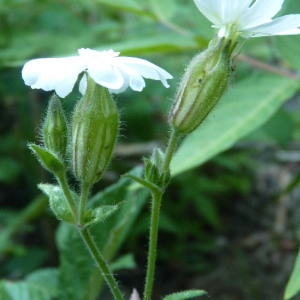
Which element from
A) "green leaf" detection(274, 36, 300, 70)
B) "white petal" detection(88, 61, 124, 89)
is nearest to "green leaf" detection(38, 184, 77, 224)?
"white petal" detection(88, 61, 124, 89)

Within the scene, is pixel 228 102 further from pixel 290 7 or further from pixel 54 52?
pixel 54 52

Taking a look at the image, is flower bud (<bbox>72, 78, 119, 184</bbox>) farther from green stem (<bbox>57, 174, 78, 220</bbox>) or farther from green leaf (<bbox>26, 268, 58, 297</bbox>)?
green leaf (<bbox>26, 268, 58, 297</bbox>)

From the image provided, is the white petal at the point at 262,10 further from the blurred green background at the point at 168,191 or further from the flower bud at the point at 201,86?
the blurred green background at the point at 168,191

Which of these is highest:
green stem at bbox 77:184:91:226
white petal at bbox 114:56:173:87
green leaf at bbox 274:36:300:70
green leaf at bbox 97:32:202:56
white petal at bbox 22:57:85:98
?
white petal at bbox 22:57:85:98

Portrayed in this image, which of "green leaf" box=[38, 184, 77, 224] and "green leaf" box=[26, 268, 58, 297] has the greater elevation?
"green leaf" box=[38, 184, 77, 224]

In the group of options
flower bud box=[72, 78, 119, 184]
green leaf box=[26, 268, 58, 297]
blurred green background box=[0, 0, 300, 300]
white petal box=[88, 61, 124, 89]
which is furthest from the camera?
blurred green background box=[0, 0, 300, 300]

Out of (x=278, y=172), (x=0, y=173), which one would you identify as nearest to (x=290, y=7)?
(x=0, y=173)

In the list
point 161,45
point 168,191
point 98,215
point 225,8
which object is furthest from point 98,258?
point 168,191
